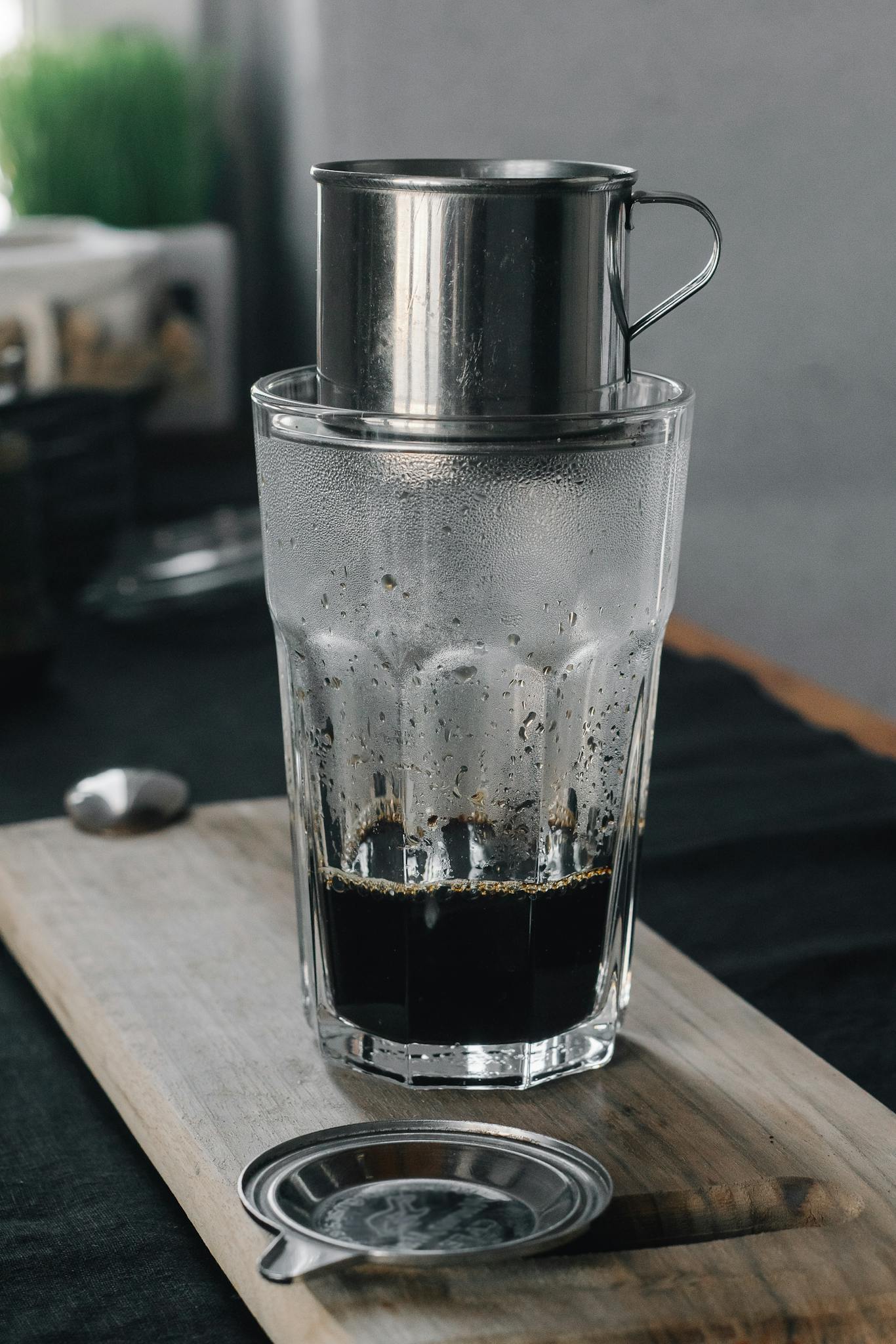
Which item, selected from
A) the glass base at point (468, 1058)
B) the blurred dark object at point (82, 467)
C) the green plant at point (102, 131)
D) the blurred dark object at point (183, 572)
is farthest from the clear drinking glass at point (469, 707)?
the green plant at point (102, 131)

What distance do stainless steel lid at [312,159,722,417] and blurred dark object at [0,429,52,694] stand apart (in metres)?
0.53

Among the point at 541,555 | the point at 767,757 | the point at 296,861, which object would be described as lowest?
the point at 767,757

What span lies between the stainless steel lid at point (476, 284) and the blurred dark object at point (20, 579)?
0.53 meters

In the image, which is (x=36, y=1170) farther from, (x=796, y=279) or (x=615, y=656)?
(x=796, y=279)

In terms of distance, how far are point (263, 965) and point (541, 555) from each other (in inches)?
7.0

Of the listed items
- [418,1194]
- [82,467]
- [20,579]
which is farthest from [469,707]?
[82,467]

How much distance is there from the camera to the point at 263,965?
0.49m

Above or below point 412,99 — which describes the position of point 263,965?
below

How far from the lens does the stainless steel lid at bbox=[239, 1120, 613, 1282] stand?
33 cm

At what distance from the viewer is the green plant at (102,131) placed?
1532 millimetres

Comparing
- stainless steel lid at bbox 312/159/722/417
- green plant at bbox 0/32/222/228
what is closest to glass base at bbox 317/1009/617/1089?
stainless steel lid at bbox 312/159/722/417

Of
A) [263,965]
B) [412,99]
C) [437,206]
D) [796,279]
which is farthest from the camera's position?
[412,99]

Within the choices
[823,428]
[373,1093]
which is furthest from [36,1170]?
[823,428]

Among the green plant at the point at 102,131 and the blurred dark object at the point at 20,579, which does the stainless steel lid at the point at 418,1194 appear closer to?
the blurred dark object at the point at 20,579
